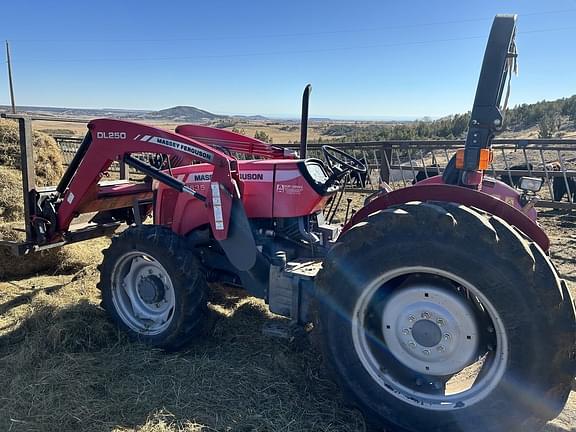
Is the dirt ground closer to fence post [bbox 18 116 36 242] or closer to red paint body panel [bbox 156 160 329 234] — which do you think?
fence post [bbox 18 116 36 242]

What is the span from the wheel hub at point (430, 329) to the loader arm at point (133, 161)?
143 centimetres

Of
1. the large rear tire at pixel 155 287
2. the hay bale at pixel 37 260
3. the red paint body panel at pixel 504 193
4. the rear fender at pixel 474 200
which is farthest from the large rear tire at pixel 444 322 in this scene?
the hay bale at pixel 37 260

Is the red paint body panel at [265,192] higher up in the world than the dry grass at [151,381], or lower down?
higher up

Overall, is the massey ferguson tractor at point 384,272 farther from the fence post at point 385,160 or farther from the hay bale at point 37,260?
the fence post at point 385,160

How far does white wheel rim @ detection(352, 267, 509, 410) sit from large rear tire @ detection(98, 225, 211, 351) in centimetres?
139

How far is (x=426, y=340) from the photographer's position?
2631 mm

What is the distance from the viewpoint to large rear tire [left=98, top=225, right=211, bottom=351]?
358 centimetres

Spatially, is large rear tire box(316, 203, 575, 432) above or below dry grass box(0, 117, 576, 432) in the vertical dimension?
above

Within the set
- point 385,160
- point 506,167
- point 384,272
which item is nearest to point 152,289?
point 384,272

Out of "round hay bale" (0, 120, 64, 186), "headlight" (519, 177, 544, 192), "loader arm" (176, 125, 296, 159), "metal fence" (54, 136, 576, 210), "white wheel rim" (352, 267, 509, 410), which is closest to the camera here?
"white wheel rim" (352, 267, 509, 410)

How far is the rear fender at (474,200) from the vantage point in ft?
8.98

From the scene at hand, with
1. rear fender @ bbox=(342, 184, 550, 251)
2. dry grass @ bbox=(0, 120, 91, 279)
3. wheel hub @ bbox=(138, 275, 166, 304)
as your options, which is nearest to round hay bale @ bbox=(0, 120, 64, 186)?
dry grass @ bbox=(0, 120, 91, 279)

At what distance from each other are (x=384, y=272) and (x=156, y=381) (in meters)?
1.72

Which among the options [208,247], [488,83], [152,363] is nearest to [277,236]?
[208,247]
